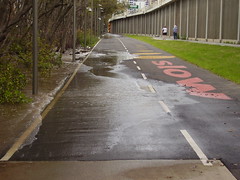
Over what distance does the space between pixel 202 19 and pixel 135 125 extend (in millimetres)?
44642

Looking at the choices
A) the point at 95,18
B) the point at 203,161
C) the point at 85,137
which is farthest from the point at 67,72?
the point at 95,18

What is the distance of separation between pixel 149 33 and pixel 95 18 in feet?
83.6

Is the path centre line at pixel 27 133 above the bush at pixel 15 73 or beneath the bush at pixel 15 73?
beneath

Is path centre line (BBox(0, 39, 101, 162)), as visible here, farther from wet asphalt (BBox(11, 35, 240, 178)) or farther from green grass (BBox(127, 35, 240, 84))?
green grass (BBox(127, 35, 240, 84))

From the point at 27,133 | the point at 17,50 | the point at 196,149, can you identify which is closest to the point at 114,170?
the point at 196,149

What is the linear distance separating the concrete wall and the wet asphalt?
82.3 ft

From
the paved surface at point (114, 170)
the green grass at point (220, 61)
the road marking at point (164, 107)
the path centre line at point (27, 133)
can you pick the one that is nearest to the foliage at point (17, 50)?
the path centre line at point (27, 133)

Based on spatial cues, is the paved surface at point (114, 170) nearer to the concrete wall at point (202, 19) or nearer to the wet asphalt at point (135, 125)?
the wet asphalt at point (135, 125)

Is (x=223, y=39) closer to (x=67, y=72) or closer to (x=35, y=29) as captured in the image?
(x=67, y=72)

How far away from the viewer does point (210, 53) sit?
104ft

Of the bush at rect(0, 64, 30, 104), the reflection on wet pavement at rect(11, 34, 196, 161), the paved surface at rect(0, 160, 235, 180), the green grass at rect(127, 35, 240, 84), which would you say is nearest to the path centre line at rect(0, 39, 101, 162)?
the reflection on wet pavement at rect(11, 34, 196, 161)

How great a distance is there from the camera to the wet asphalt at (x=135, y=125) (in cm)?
732

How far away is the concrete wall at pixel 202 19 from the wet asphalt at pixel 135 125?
25.1 metres

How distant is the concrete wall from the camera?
134ft
